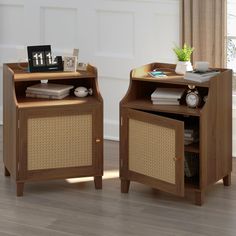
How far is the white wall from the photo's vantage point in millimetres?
5402

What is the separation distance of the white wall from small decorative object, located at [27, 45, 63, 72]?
882 millimetres

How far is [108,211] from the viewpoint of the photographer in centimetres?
420

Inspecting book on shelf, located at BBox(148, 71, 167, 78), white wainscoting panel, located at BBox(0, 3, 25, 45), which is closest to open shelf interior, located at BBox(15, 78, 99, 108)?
book on shelf, located at BBox(148, 71, 167, 78)

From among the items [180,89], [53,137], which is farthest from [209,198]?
[53,137]

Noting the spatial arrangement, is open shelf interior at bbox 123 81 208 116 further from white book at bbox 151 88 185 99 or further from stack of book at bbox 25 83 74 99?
stack of book at bbox 25 83 74 99

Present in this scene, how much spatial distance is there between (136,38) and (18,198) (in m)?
1.61

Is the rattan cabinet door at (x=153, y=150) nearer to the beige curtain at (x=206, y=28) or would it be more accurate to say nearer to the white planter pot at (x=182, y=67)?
the white planter pot at (x=182, y=67)

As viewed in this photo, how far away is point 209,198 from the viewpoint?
14.5 ft

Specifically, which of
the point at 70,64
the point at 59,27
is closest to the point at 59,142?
the point at 70,64

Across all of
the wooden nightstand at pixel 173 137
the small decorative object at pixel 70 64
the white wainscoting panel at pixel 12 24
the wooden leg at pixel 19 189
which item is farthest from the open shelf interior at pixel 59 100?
the white wainscoting panel at pixel 12 24

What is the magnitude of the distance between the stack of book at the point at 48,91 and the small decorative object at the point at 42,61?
103mm

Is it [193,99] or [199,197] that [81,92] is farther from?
[199,197]

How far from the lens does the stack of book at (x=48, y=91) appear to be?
4.57m

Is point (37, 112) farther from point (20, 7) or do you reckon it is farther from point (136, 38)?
point (20, 7)
